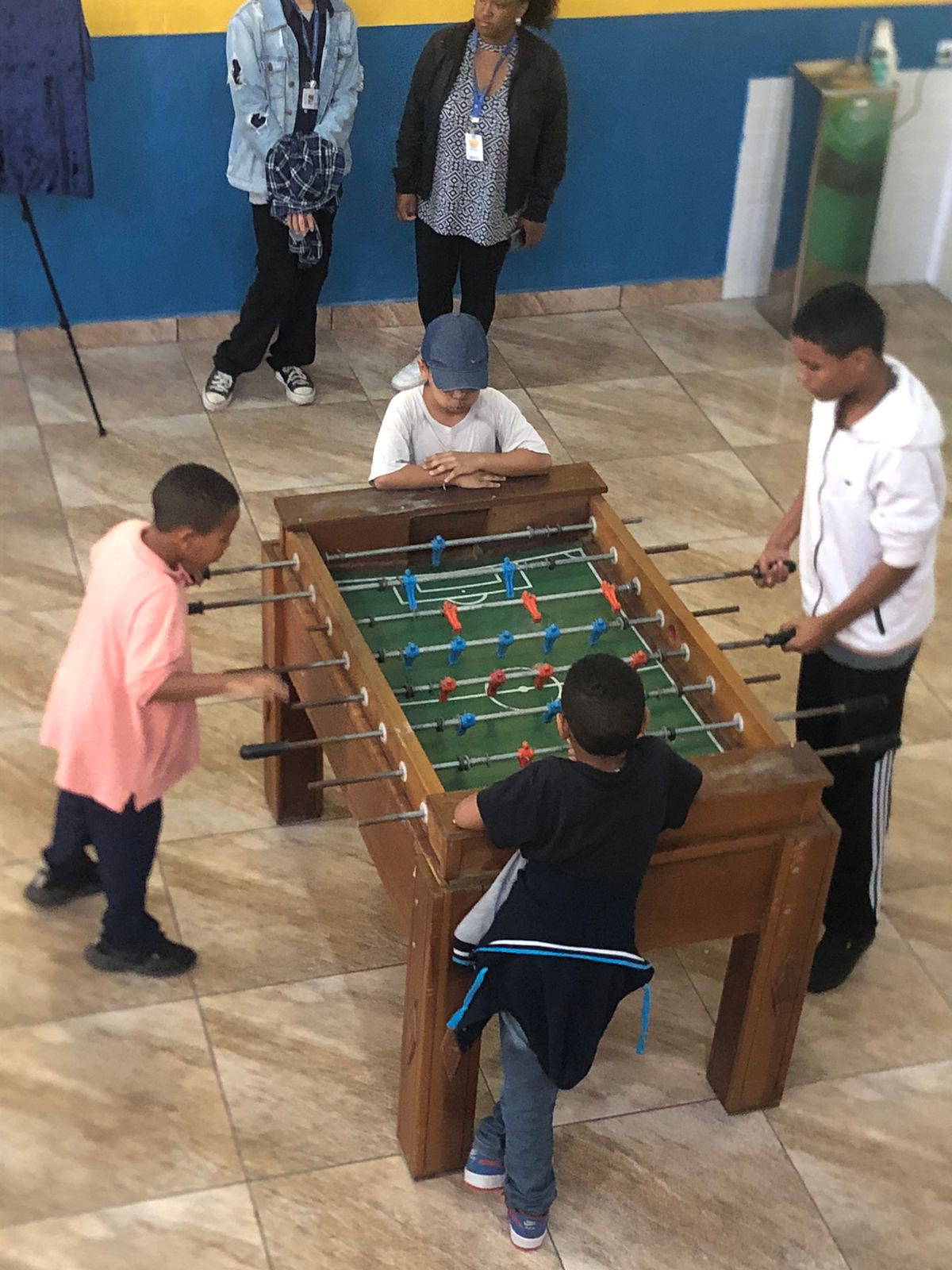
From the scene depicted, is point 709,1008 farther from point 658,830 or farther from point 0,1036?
point 0,1036

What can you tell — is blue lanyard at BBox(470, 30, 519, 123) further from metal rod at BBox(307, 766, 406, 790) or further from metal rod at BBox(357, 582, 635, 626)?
metal rod at BBox(307, 766, 406, 790)

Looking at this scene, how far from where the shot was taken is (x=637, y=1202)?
3.14 m

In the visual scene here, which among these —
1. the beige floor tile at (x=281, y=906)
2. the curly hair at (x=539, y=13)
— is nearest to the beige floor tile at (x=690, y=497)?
the curly hair at (x=539, y=13)

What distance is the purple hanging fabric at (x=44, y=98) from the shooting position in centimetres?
480

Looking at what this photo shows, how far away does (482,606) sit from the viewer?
11.2 ft

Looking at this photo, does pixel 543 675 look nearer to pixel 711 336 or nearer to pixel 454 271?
pixel 454 271

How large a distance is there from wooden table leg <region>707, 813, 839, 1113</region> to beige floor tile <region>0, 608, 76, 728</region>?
201cm

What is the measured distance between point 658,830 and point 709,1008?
1062mm

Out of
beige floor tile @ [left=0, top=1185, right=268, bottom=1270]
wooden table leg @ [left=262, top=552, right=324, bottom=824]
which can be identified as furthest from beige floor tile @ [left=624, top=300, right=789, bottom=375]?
beige floor tile @ [left=0, top=1185, right=268, bottom=1270]

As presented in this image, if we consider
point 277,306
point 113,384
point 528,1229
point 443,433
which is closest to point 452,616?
point 443,433

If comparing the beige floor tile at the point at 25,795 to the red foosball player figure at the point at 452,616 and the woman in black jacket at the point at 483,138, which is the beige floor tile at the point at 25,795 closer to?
the red foosball player figure at the point at 452,616

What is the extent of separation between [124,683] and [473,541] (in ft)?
2.89

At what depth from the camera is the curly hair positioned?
5.08 metres

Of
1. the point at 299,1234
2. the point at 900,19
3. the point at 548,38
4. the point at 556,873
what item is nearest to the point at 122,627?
the point at 556,873
